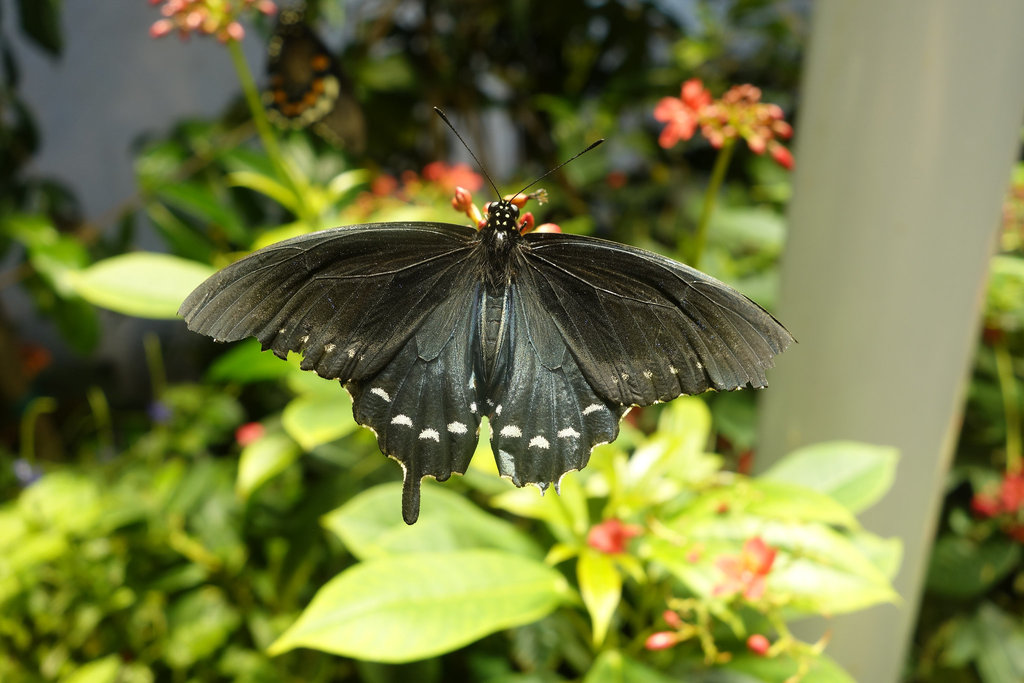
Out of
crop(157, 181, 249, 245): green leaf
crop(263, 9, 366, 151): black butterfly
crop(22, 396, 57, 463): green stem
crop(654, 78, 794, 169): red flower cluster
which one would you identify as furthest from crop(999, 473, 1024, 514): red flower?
crop(22, 396, 57, 463): green stem

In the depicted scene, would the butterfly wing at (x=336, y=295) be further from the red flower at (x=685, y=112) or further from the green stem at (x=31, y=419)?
the green stem at (x=31, y=419)

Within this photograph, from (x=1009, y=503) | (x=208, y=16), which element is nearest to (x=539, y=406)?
→ (x=208, y=16)

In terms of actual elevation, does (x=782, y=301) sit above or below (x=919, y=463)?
above

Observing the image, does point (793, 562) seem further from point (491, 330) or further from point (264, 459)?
point (264, 459)

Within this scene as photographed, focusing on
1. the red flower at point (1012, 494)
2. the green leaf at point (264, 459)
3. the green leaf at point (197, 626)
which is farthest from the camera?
the red flower at point (1012, 494)

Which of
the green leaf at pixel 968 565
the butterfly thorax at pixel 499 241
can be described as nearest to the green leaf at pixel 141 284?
the butterfly thorax at pixel 499 241

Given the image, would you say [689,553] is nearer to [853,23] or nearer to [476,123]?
[853,23]

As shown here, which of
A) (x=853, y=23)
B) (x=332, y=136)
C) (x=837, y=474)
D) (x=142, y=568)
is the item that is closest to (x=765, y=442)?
(x=837, y=474)
